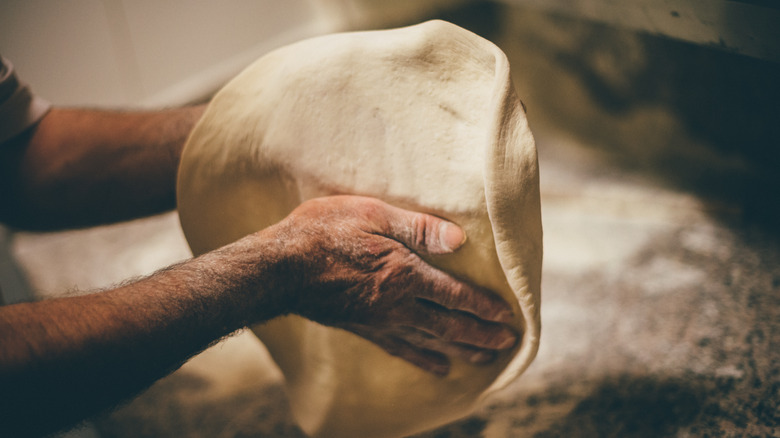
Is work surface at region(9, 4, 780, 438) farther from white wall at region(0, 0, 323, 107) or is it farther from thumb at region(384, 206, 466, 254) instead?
white wall at region(0, 0, 323, 107)

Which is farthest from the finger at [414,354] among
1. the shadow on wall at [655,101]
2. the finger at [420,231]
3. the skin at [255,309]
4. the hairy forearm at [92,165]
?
the shadow on wall at [655,101]

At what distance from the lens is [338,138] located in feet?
2.27

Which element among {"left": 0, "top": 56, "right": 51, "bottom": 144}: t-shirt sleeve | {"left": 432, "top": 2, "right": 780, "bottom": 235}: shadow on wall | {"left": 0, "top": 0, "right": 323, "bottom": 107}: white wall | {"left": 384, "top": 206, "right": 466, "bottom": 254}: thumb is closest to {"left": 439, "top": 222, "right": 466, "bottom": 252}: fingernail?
{"left": 384, "top": 206, "right": 466, "bottom": 254}: thumb

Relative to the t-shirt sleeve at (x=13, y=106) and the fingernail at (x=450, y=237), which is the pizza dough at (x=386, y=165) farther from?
the t-shirt sleeve at (x=13, y=106)

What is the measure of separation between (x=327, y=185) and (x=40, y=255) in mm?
1232

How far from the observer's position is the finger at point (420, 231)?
2.14ft

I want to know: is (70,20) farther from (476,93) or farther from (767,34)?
(767,34)

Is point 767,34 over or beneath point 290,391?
over

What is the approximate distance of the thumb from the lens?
65 cm

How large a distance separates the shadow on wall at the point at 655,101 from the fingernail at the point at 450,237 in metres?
0.51

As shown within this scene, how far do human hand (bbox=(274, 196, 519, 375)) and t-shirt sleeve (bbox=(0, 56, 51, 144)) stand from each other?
A: 1.94ft

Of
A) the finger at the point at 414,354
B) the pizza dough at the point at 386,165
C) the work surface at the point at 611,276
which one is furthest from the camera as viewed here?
the work surface at the point at 611,276

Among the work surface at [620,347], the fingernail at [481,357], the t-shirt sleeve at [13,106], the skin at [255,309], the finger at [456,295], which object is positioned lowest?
the work surface at [620,347]

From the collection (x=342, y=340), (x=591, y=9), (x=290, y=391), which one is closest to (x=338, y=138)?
(x=342, y=340)
